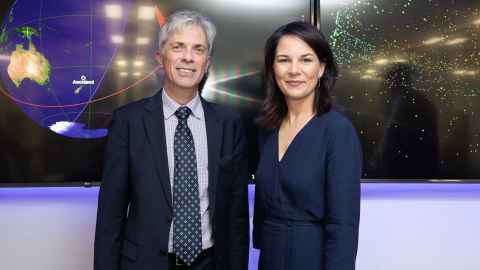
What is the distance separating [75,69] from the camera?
209cm

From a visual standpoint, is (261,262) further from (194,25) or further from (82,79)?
(82,79)

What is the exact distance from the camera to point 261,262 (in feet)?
5.09

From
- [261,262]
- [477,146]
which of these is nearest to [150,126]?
[261,262]

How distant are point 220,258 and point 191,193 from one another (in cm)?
28

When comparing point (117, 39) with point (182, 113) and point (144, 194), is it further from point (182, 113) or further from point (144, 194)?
point (144, 194)

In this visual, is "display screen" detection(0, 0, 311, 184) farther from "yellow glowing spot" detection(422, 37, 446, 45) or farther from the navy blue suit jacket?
"yellow glowing spot" detection(422, 37, 446, 45)

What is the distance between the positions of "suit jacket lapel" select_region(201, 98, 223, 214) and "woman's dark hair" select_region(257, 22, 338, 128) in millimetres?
173

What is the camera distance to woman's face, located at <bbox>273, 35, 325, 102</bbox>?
57.4 inches

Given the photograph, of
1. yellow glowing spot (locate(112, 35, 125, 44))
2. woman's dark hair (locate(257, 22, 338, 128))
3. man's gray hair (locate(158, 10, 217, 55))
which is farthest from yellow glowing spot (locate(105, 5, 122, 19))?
woman's dark hair (locate(257, 22, 338, 128))

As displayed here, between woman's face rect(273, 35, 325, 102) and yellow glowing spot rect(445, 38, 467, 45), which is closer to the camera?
woman's face rect(273, 35, 325, 102)

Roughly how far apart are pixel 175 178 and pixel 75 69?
1001mm

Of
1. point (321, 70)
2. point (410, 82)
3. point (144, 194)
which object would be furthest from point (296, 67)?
point (410, 82)

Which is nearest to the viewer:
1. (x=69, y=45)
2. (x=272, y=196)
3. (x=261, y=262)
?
(x=272, y=196)

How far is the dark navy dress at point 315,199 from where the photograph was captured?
133 centimetres
